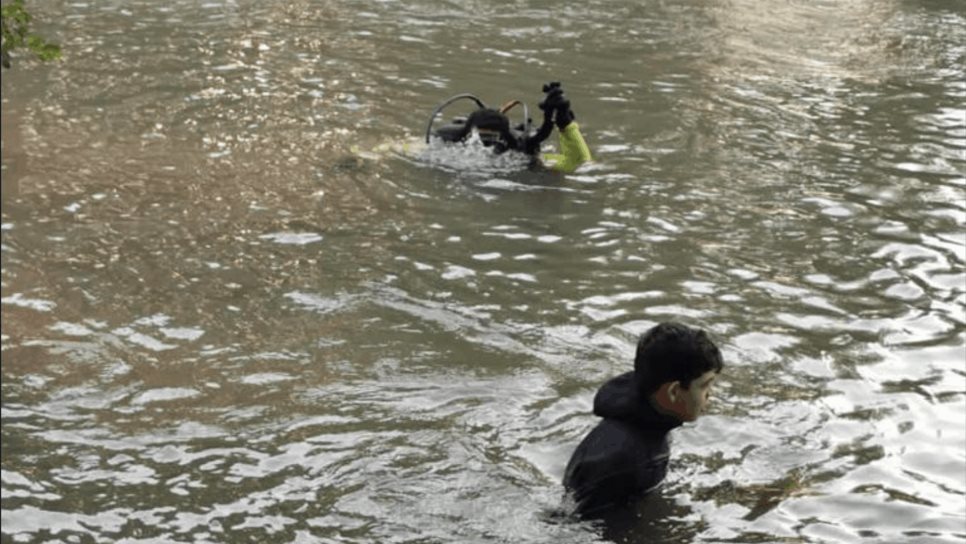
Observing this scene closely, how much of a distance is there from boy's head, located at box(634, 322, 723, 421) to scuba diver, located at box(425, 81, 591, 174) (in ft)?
20.1

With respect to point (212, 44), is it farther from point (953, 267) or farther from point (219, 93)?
point (953, 267)

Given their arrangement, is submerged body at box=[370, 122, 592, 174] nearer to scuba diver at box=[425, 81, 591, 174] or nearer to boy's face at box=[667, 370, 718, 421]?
scuba diver at box=[425, 81, 591, 174]

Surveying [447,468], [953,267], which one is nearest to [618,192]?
[953,267]

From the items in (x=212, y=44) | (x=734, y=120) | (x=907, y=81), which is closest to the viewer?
(x=734, y=120)

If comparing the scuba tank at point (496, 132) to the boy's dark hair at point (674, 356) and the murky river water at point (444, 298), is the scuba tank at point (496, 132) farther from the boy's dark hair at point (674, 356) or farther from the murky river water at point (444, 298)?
the boy's dark hair at point (674, 356)

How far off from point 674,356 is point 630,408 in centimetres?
36

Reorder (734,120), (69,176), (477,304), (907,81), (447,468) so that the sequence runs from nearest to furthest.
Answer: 1. (447,468)
2. (477,304)
3. (69,176)
4. (734,120)
5. (907,81)

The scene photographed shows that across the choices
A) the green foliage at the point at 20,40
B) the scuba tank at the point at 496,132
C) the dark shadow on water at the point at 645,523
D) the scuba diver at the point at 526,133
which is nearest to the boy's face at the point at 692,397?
the dark shadow on water at the point at 645,523

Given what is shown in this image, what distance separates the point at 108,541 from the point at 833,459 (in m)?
3.73

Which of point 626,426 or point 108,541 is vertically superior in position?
point 626,426

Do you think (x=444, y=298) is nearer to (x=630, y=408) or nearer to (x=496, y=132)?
(x=630, y=408)

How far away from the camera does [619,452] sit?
586 cm

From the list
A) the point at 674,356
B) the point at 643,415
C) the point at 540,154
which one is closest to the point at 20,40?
the point at 674,356

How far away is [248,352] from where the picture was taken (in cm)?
791
